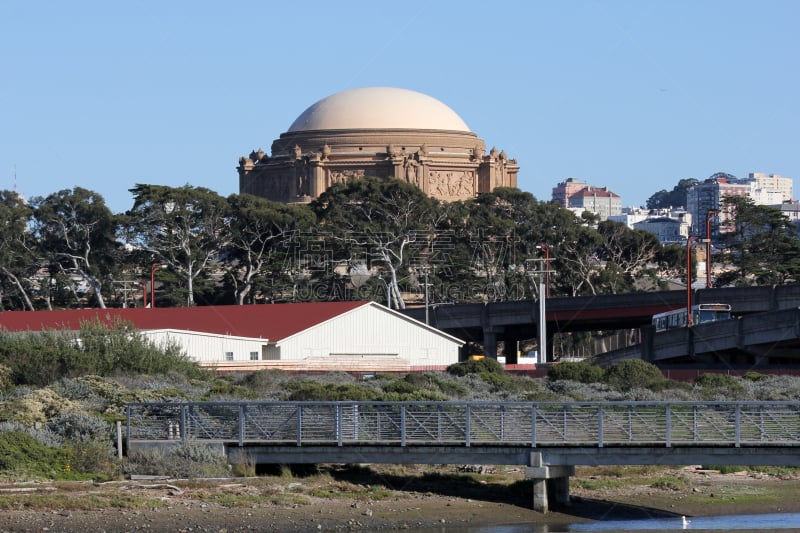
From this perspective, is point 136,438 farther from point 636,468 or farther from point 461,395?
point 461,395

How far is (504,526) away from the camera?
103ft

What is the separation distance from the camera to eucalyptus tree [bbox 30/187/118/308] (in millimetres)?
107688

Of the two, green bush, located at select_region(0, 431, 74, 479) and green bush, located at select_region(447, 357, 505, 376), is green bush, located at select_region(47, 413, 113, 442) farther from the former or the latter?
green bush, located at select_region(447, 357, 505, 376)

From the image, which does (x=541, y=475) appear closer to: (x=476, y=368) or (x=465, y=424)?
(x=465, y=424)

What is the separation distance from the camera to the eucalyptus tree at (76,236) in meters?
108

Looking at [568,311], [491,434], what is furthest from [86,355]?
[568,311]

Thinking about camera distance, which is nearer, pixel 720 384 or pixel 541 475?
pixel 541 475

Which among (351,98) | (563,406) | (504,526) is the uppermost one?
(351,98)

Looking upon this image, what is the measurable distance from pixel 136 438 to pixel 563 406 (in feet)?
28.0

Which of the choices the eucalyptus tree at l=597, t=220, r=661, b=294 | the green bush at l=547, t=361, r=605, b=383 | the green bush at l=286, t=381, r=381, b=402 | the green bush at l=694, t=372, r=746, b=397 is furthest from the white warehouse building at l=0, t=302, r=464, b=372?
the eucalyptus tree at l=597, t=220, r=661, b=294

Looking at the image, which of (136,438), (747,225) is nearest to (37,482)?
(136,438)

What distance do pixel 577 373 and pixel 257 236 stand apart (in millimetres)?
51548

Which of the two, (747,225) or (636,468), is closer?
Result: (636,468)

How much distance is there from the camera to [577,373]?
188 ft
